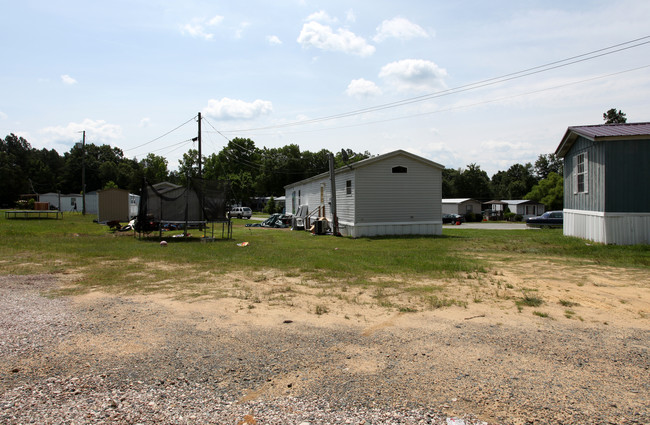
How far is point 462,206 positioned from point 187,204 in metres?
35.9

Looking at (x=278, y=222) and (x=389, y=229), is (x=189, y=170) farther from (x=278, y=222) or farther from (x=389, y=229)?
(x=389, y=229)

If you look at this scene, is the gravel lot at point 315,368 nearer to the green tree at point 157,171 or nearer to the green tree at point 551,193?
the green tree at point 551,193

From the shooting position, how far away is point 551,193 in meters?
49.7

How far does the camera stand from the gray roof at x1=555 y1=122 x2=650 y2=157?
13297 mm

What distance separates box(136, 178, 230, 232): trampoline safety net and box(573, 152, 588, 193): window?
13606mm

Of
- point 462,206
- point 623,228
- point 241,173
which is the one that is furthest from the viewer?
point 241,173

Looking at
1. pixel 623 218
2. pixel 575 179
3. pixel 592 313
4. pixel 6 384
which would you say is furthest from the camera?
pixel 575 179

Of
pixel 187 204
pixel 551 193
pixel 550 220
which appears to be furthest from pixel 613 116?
pixel 187 204

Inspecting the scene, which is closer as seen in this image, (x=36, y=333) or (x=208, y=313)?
(x=36, y=333)

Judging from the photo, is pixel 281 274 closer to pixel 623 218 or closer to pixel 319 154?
pixel 623 218

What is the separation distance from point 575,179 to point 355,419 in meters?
16.4

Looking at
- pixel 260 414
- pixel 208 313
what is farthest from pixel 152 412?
pixel 208 313

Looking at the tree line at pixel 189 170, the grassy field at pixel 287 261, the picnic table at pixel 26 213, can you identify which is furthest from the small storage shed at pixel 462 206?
the picnic table at pixel 26 213

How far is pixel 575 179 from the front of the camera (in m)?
16.1
